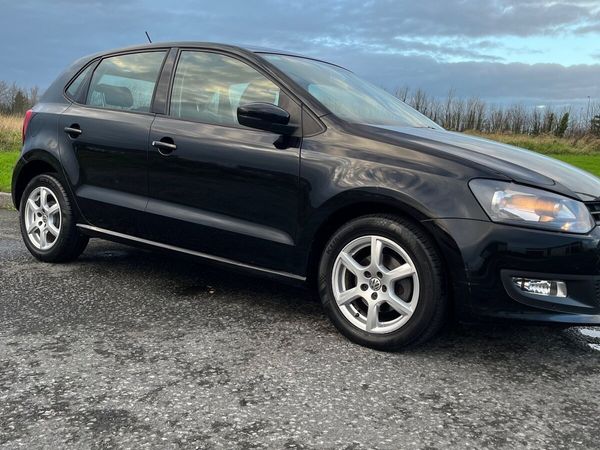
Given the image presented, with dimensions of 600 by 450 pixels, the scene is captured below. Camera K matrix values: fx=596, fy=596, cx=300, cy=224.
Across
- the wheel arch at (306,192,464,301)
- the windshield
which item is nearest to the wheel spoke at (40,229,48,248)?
the windshield

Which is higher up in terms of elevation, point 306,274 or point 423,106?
point 423,106

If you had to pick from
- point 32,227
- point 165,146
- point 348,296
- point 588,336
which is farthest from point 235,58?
point 588,336

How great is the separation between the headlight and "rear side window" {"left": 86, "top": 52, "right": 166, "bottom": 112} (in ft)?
7.84

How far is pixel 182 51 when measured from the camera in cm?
410

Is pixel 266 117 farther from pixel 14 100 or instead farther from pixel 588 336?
pixel 14 100

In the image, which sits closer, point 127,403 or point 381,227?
point 127,403

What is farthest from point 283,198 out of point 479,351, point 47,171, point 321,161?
point 47,171

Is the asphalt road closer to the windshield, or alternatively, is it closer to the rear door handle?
the rear door handle

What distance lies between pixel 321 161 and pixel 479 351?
135 cm

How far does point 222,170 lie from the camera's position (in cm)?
359

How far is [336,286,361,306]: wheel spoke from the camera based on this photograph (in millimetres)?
3205

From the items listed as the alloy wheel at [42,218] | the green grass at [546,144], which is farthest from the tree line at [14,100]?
the alloy wheel at [42,218]

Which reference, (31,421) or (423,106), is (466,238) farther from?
(423,106)

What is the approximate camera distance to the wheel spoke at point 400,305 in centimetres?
305
